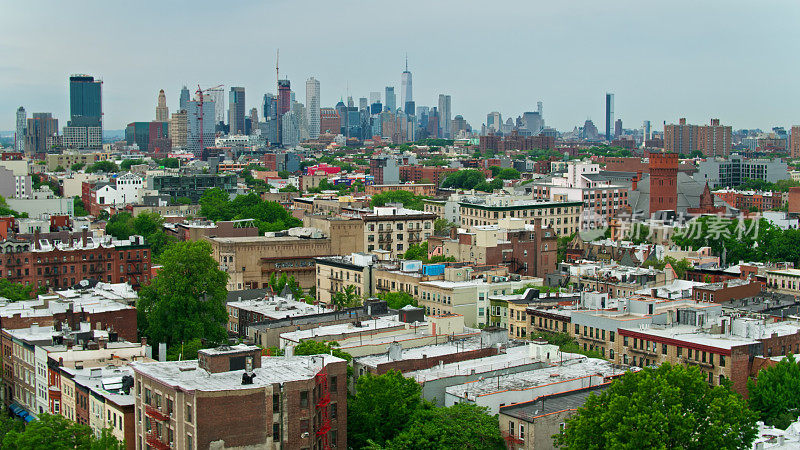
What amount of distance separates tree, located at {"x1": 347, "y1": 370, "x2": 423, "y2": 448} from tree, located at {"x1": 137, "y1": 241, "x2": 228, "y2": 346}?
28882 millimetres

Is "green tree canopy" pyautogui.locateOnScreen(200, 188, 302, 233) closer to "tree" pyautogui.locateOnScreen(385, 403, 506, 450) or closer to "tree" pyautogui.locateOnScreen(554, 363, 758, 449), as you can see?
"tree" pyautogui.locateOnScreen(385, 403, 506, 450)

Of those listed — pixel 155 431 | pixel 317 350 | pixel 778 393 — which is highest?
pixel 317 350

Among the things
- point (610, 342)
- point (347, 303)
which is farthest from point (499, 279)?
point (610, 342)

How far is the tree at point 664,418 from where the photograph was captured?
1887 inches

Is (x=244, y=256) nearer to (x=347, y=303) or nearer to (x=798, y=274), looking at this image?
(x=347, y=303)

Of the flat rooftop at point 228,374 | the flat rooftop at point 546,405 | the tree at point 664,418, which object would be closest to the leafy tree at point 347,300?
the flat rooftop at point 228,374

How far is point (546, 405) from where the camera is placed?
180ft

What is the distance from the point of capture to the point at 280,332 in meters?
74.2

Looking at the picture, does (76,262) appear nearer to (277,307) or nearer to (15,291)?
(15,291)

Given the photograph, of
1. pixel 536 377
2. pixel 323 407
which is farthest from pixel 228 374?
pixel 536 377

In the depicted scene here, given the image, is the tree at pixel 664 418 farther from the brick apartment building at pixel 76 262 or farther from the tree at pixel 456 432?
the brick apartment building at pixel 76 262

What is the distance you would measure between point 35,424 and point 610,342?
41.0 metres

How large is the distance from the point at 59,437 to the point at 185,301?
32.8m

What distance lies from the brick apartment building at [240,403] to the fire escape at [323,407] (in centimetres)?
5
